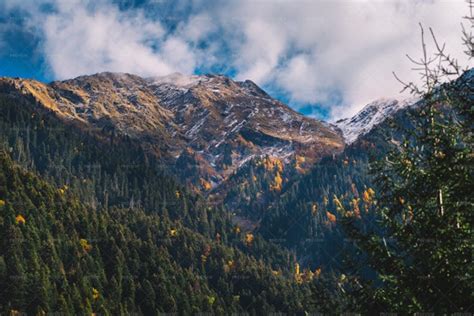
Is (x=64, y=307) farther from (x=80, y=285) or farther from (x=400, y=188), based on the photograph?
(x=400, y=188)

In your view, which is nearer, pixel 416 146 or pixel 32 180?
pixel 416 146

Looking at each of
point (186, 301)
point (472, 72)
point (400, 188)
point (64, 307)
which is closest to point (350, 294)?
point (400, 188)

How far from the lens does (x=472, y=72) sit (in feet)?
41.5

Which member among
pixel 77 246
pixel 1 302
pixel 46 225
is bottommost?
pixel 1 302

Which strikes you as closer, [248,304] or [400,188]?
[400,188]

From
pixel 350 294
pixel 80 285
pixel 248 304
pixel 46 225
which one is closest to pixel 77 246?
pixel 46 225

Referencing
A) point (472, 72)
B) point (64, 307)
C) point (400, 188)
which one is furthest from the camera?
point (64, 307)

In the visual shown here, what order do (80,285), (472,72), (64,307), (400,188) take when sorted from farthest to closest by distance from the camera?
(80,285) < (64,307) < (400,188) < (472,72)

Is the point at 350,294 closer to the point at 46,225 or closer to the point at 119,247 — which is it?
the point at 46,225

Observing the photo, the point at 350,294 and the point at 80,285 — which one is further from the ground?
the point at 80,285

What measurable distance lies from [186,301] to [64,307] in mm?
49416

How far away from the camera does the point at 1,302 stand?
395 feet

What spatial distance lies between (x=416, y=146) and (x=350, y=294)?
5.70 meters

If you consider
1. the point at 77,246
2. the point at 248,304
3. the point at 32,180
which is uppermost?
the point at 32,180
